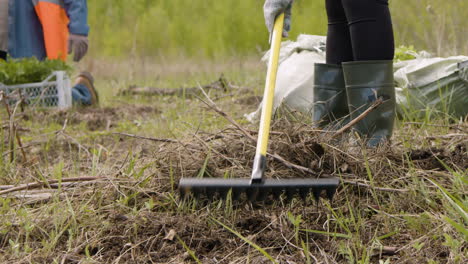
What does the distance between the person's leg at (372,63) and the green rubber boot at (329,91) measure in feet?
1.09

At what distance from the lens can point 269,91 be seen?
5.01ft

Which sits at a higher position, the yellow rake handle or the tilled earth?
the yellow rake handle

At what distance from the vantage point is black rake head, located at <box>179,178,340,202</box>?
1.33 meters

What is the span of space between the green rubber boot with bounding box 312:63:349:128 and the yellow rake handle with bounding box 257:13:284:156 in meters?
0.56

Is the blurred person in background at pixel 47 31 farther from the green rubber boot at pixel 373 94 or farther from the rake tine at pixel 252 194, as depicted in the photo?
the rake tine at pixel 252 194

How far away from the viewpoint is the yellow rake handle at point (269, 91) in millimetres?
1412

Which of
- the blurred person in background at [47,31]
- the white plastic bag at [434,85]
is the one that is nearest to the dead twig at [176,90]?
the blurred person in background at [47,31]

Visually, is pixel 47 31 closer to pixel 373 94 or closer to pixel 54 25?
pixel 54 25

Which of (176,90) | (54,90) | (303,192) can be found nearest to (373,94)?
(303,192)

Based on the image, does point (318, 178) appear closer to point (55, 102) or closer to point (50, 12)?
point (55, 102)

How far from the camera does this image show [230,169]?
5.12 feet

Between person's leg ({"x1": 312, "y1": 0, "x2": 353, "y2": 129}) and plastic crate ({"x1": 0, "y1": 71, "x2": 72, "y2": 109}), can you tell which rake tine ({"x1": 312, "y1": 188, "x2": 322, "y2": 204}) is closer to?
person's leg ({"x1": 312, "y1": 0, "x2": 353, "y2": 129})

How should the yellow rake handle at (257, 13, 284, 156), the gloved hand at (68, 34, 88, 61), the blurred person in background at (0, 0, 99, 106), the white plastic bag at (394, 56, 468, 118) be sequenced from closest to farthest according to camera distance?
the yellow rake handle at (257, 13, 284, 156)
the white plastic bag at (394, 56, 468, 118)
the blurred person in background at (0, 0, 99, 106)
the gloved hand at (68, 34, 88, 61)

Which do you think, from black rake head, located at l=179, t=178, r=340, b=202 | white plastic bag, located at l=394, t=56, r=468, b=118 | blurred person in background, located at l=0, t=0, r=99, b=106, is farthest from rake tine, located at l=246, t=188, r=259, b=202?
blurred person in background, located at l=0, t=0, r=99, b=106
